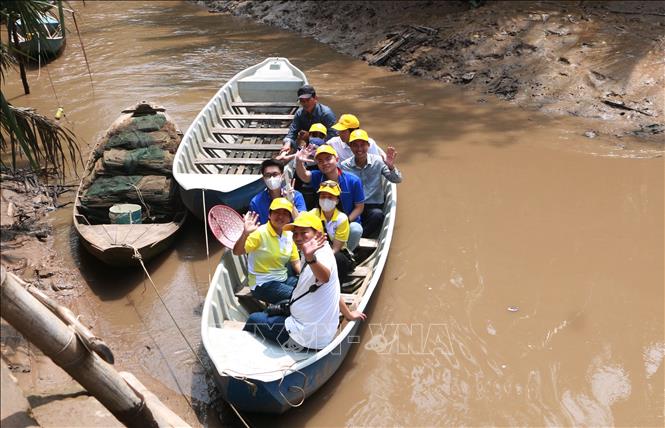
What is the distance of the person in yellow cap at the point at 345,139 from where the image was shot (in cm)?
790

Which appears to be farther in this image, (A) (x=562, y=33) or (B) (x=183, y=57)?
(B) (x=183, y=57)

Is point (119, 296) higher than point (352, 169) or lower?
lower

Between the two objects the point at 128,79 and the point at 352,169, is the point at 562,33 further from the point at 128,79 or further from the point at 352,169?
the point at 128,79

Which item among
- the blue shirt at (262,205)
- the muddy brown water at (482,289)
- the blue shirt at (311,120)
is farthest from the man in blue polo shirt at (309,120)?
the blue shirt at (262,205)

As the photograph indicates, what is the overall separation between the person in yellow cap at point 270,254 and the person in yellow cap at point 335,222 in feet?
1.63

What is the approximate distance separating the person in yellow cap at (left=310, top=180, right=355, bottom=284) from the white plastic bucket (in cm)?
262

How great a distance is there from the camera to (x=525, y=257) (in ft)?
25.9

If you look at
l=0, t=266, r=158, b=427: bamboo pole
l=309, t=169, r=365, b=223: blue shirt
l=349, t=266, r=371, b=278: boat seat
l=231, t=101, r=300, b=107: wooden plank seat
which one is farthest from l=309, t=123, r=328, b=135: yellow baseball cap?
l=0, t=266, r=158, b=427: bamboo pole

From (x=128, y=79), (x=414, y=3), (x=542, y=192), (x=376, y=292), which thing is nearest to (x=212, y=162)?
(x=376, y=292)

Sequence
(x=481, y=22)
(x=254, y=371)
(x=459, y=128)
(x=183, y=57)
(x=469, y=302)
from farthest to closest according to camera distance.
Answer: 1. (x=183, y=57)
2. (x=481, y=22)
3. (x=459, y=128)
4. (x=469, y=302)
5. (x=254, y=371)

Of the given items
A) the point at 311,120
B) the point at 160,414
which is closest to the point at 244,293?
the point at 160,414

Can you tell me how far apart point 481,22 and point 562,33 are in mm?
1981

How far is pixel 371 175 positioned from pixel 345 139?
687 mm

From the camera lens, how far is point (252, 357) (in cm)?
530
